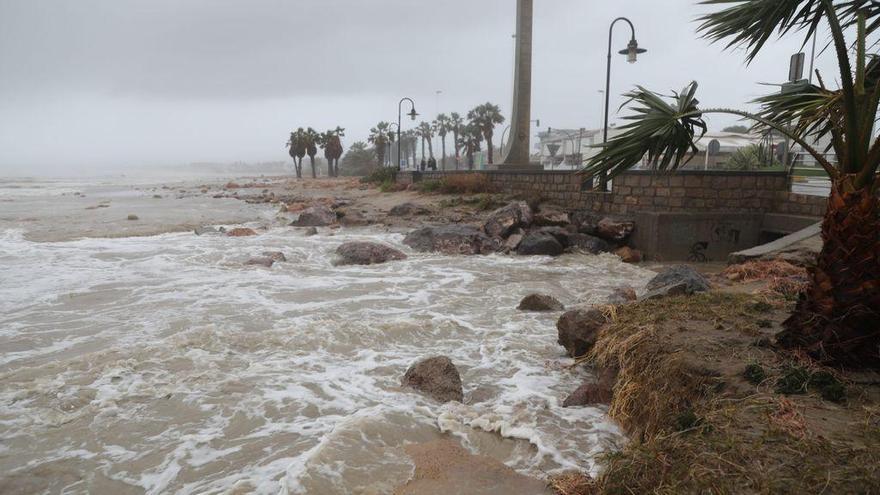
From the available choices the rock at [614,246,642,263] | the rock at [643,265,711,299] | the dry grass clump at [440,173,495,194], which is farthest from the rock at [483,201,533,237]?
the rock at [643,265,711,299]

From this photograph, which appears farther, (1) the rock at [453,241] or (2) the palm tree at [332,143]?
(2) the palm tree at [332,143]

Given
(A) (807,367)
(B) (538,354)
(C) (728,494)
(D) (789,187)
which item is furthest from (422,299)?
(D) (789,187)

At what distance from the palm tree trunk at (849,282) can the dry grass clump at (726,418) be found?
0.27m

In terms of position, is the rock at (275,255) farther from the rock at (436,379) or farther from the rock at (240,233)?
the rock at (436,379)

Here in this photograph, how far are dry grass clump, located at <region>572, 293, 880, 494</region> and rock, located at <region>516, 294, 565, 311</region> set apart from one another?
2.90m

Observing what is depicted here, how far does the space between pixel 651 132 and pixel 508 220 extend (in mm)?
11412

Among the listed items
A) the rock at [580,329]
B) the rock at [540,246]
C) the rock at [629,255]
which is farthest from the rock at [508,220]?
the rock at [580,329]

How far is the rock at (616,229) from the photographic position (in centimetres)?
1443

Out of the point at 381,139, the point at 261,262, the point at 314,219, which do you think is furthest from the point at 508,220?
the point at 381,139

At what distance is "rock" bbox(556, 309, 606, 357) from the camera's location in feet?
19.1

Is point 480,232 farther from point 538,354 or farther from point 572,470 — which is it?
point 572,470

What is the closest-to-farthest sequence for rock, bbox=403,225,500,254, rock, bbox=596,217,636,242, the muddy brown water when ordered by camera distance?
the muddy brown water < rock, bbox=403,225,500,254 < rock, bbox=596,217,636,242

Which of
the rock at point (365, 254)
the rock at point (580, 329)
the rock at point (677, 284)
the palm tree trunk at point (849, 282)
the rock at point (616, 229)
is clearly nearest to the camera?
the palm tree trunk at point (849, 282)

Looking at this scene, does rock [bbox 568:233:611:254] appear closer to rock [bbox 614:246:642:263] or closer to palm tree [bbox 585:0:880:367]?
rock [bbox 614:246:642:263]
